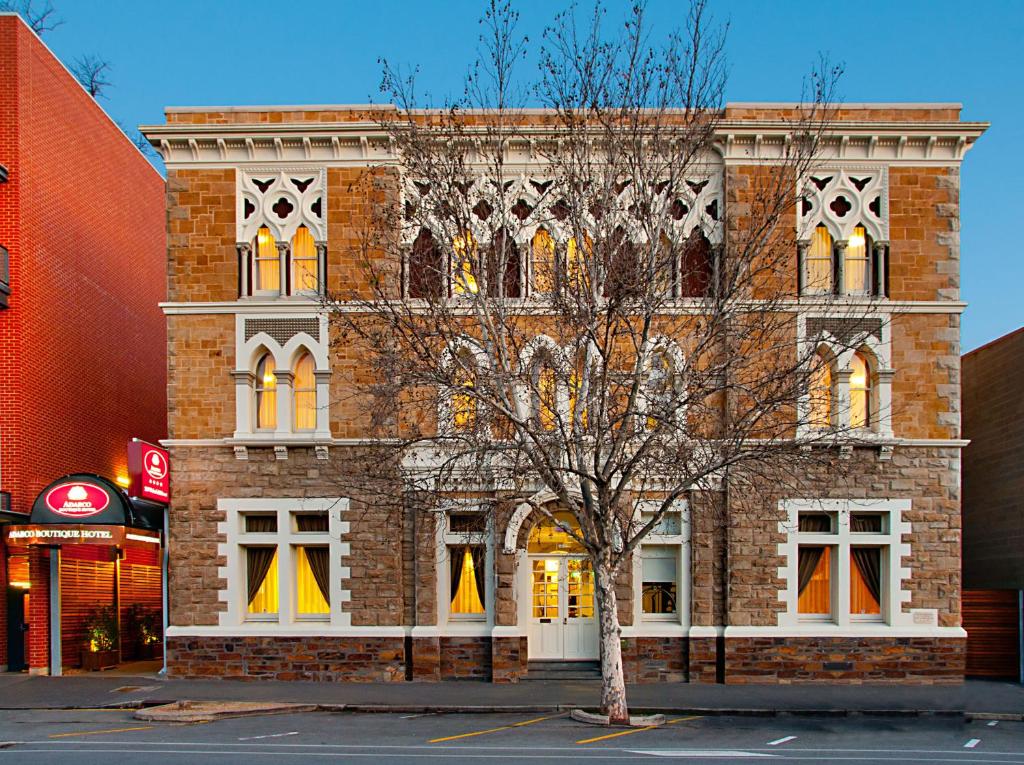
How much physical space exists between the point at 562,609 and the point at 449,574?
8.18ft

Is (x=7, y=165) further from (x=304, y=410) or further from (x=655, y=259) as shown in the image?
(x=655, y=259)

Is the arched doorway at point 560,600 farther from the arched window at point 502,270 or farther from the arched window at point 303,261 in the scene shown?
the arched window at point 303,261

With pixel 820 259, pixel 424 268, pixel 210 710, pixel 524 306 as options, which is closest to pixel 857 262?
pixel 820 259

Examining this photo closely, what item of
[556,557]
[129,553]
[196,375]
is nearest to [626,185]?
[556,557]

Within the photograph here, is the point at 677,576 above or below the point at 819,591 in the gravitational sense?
above

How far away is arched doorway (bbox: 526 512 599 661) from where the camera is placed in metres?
20.9

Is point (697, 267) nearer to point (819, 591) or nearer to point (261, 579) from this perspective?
point (819, 591)

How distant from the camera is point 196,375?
20844mm

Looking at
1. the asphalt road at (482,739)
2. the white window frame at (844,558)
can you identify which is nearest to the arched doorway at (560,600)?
the white window frame at (844,558)

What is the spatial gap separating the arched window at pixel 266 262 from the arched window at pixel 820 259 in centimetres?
1100

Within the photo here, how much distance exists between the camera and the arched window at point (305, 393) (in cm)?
2098

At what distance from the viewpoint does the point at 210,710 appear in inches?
645

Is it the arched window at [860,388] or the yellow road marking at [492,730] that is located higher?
the arched window at [860,388]

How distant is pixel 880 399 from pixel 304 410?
11.8 metres
